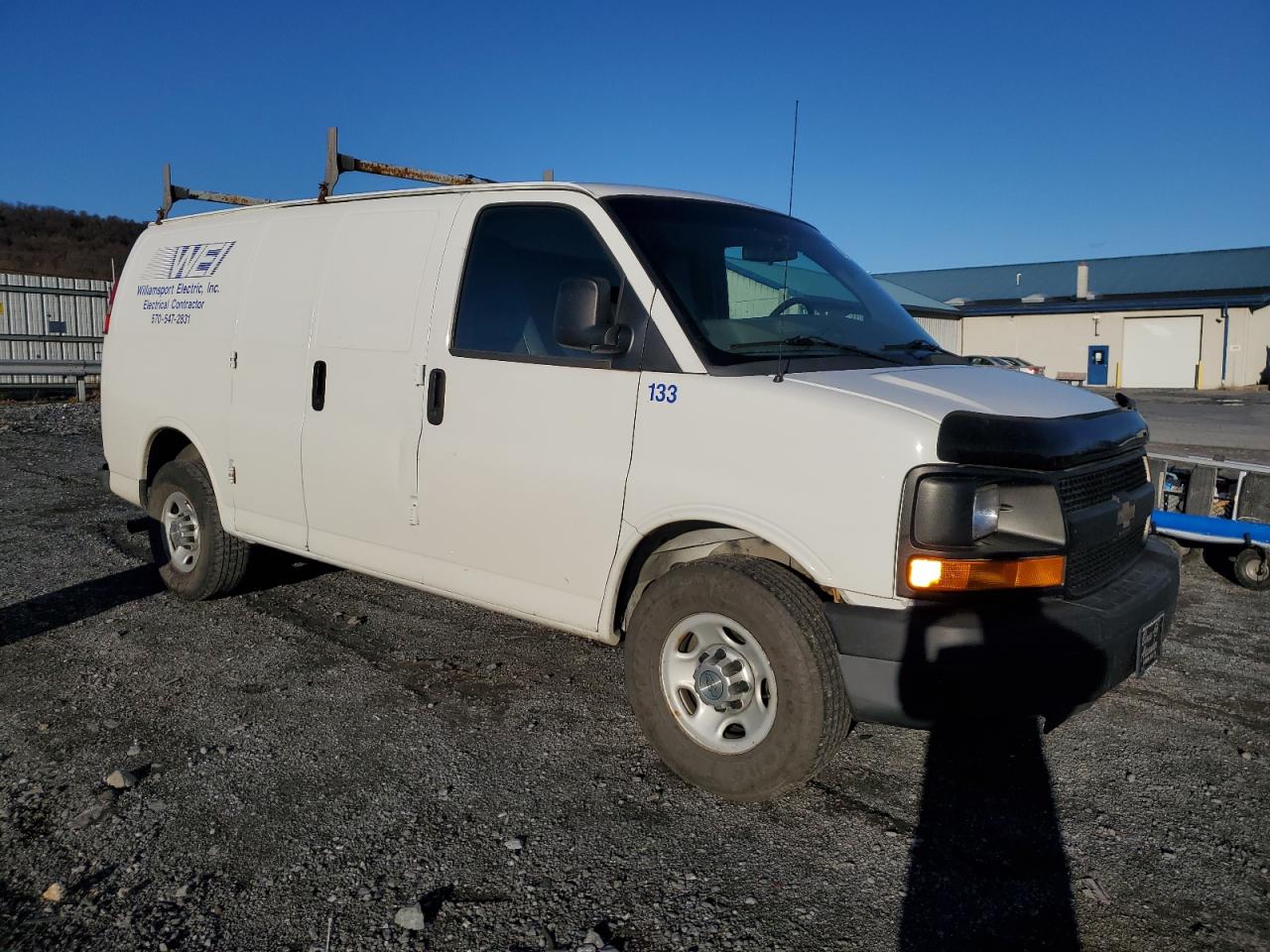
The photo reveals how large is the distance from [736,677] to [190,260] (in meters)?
4.26

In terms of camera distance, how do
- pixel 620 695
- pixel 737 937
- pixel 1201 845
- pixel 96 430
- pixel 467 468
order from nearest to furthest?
1. pixel 737 937
2. pixel 1201 845
3. pixel 467 468
4. pixel 620 695
5. pixel 96 430

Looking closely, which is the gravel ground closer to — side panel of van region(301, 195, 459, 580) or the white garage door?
side panel of van region(301, 195, 459, 580)

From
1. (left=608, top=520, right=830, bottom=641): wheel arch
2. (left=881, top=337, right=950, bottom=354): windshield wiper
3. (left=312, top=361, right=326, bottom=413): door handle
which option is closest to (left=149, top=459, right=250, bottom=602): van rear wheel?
(left=312, top=361, right=326, bottom=413): door handle

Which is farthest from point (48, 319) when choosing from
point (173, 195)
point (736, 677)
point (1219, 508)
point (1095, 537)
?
point (1095, 537)

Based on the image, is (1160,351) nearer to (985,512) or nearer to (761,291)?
(761,291)

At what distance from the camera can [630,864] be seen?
308cm

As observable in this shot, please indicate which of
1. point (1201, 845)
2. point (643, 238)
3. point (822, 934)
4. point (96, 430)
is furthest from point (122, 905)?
point (96, 430)

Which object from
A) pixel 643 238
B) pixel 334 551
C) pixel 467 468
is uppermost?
pixel 643 238

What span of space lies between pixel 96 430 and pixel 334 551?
1211 cm

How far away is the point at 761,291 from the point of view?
13.8 ft

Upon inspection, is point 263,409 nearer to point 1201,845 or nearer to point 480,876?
point 480,876

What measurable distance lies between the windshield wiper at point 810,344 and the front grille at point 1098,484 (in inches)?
35.3

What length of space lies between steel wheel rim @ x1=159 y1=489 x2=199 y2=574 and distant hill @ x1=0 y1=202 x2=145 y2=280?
49207mm

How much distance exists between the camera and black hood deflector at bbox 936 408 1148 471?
10.0ft
